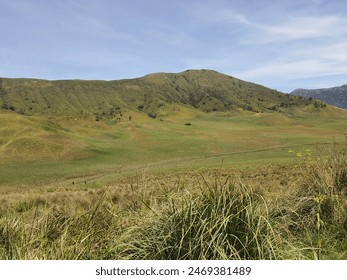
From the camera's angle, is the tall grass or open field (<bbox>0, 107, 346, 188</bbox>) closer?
the tall grass

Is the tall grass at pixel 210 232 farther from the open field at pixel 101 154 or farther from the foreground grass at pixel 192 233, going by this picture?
the open field at pixel 101 154

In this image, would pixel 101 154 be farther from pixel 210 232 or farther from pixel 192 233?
pixel 210 232

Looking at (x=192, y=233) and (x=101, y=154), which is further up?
(x=192, y=233)

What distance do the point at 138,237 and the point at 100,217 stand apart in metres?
1.58

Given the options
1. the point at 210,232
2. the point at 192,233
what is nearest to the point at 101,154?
the point at 192,233

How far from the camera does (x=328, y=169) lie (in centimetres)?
901

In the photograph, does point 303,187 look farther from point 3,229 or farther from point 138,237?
point 3,229

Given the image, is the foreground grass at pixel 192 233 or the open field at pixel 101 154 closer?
the foreground grass at pixel 192 233

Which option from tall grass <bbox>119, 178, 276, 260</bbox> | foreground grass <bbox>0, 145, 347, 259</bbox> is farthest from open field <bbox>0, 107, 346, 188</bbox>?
tall grass <bbox>119, 178, 276, 260</bbox>

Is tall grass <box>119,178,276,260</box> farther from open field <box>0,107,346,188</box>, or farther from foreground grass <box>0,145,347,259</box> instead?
open field <box>0,107,346,188</box>

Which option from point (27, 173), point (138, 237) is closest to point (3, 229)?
point (138, 237)

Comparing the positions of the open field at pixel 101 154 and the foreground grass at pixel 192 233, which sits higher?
the foreground grass at pixel 192 233

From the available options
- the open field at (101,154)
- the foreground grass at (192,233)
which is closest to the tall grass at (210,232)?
the foreground grass at (192,233)

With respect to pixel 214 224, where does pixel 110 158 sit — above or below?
below
